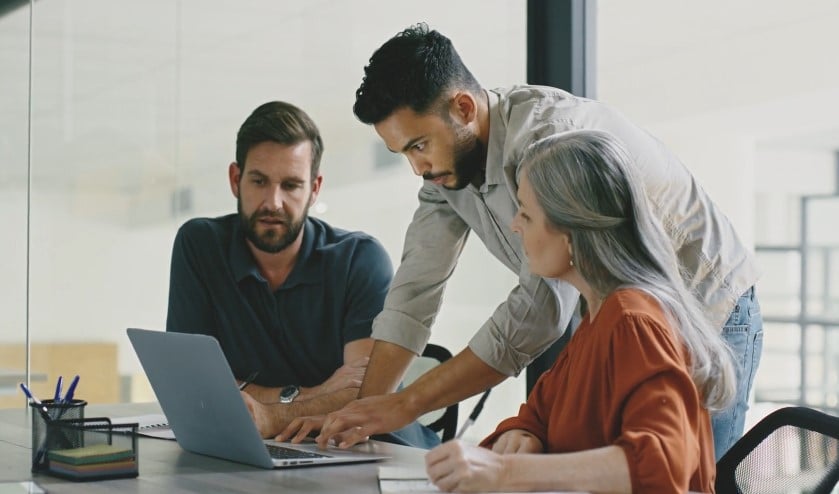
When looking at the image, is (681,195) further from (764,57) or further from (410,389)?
(764,57)

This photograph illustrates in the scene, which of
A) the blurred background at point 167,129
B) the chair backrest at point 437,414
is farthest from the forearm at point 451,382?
the blurred background at point 167,129

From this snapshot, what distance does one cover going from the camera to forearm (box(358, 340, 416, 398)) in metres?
2.42

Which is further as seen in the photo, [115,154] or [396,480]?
[115,154]

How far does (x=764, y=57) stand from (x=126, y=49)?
2.89 metres

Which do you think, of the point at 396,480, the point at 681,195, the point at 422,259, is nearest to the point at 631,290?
the point at 396,480

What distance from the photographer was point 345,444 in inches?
80.0

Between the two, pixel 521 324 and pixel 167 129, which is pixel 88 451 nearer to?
pixel 521 324

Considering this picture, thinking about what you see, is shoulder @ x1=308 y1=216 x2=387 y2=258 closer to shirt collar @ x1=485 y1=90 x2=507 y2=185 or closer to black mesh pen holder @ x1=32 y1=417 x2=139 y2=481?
shirt collar @ x1=485 y1=90 x2=507 y2=185

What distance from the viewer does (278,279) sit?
286 centimetres

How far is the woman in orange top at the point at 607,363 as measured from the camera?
1455 mm

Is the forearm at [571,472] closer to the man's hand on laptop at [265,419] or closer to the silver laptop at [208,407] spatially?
the silver laptop at [208,407]

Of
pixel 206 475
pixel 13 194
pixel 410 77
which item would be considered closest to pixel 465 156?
pixel 410 77

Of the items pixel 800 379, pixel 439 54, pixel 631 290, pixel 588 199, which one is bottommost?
pixel 800 379

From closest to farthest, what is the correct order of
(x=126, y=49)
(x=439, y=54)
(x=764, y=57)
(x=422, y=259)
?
(x=439, y=54) < (x=422, y=259) < (x=126, y=49) < (x=764, y=57)
